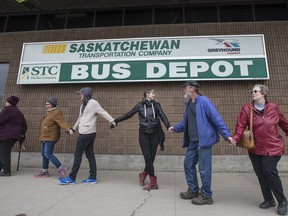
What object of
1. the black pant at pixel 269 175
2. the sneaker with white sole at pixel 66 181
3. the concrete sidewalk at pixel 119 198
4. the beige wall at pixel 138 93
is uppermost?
the beige wall at pixel 138 93

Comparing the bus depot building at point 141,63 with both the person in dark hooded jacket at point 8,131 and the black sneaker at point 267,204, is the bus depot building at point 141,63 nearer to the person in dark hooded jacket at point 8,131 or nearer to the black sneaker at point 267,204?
the person in dark hooded jacket at point 8,131

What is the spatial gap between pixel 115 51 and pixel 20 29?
3386mm

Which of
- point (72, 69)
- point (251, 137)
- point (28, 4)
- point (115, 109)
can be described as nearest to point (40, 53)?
point (72, 69)

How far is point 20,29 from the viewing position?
7746 mm

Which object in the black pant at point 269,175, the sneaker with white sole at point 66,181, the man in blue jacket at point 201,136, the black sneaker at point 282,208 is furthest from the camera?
the sneaker with white sole at point 66,181

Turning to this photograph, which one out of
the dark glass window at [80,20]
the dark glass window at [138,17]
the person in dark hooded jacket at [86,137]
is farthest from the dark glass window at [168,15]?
the person in dark hooded jacket at [86,137]

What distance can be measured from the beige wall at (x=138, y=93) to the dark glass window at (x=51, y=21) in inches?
20.8

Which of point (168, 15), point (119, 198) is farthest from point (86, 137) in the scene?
point (168, 15)

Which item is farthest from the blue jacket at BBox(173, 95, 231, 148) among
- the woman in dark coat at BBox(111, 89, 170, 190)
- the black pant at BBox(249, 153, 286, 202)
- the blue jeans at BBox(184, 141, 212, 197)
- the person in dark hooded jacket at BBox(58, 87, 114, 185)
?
the person in dark hooded jacket at BBox(58, 87, 114, 185)

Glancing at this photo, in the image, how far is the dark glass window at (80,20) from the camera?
7.46 metres

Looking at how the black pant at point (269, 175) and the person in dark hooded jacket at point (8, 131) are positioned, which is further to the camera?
the person in dark hooded jacket at point (8, 131)

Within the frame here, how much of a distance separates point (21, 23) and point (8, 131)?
4147mm

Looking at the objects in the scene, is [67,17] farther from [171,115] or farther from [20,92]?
[171,115]

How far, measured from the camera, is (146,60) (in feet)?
21.2
